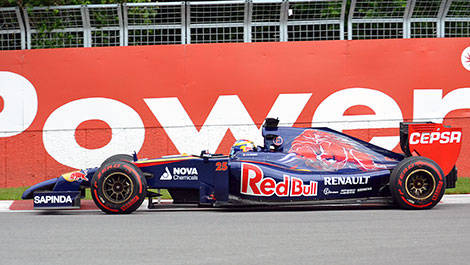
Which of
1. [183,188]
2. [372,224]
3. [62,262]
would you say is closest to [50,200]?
[183,188]

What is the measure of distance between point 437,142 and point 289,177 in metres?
2.37

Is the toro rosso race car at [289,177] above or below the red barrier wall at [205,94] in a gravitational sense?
below

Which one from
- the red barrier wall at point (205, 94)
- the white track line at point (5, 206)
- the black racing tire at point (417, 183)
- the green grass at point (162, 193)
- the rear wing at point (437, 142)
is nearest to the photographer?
the black racing tire at point (417, 183)

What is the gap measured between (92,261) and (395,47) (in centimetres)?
968

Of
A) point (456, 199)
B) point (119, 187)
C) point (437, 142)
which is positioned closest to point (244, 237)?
point (119, 187)

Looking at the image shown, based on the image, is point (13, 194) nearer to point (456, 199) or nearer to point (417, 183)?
point (417, 183)

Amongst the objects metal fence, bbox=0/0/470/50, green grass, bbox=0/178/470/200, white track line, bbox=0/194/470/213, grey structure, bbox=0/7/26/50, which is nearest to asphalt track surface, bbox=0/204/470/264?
white track line, bbox=0/194/470/213

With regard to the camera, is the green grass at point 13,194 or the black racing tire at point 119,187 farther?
the green grass at point 13,194

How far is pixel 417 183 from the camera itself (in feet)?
29.8

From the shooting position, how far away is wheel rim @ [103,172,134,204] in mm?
9125

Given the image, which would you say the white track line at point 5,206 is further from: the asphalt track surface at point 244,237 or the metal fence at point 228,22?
the metal fence at point 228,22

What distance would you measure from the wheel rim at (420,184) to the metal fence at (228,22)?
5.58 meters

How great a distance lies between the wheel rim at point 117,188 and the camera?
29.9 ft

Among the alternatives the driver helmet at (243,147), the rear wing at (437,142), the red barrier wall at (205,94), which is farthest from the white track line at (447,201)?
the red barrier wall at (205,94)
